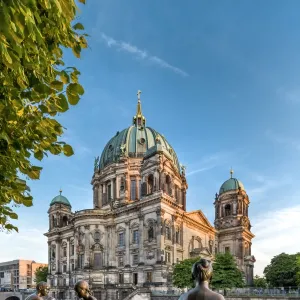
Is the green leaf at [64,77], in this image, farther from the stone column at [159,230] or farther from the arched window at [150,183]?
the arched window at [150,183]

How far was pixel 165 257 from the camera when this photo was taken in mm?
53906

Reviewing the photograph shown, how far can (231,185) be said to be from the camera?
75.7m

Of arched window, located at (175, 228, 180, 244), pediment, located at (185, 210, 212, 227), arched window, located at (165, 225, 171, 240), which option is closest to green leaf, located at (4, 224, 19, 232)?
arched window, located at (165, 225, 171, 240)

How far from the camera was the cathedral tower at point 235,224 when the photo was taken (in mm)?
71688

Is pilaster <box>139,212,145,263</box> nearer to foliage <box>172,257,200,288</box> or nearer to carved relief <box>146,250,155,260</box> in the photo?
carved relief <box>146,250,155,260</box>

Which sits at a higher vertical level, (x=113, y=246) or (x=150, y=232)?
(x=150, y=232)

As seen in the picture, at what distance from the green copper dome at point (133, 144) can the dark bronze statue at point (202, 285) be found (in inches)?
2468

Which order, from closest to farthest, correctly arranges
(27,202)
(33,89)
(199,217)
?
(33,89), (27,202), (199,217)

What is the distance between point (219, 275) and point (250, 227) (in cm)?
2837

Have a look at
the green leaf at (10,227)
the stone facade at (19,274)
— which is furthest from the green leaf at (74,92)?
the stone facade at (19,274)

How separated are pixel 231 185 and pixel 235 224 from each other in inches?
306

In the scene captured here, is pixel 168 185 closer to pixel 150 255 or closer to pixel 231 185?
pixel 150 255

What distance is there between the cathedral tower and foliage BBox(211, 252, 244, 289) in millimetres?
18294

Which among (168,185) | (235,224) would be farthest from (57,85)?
(235,224)
